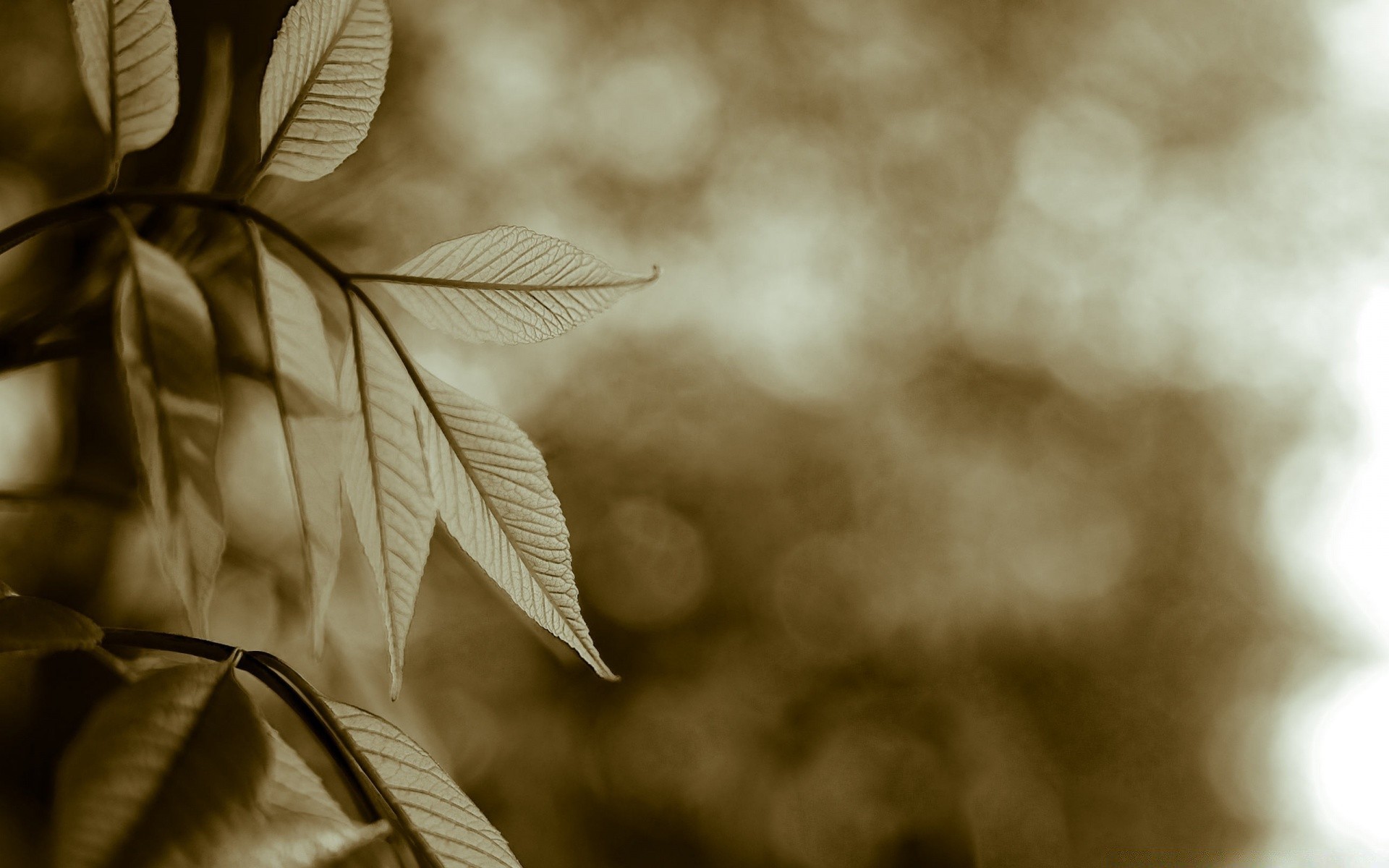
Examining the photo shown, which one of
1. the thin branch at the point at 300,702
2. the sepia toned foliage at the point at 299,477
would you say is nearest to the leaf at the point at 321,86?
the sepia toned foliage at the point at 299,477

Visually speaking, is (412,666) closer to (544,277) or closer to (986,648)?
(544,277)

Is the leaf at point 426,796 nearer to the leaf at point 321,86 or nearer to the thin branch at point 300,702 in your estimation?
the thin branch at point 300,702

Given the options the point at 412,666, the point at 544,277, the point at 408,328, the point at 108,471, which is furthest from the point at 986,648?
the point at 544,277

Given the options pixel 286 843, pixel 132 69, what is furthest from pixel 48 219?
pixel 286 843

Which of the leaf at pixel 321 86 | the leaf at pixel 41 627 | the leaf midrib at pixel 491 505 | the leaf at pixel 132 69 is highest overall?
the leaf at pixel 321 86

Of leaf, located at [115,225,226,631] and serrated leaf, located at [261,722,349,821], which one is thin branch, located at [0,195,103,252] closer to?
leaf, located at [115,225,226,631]
